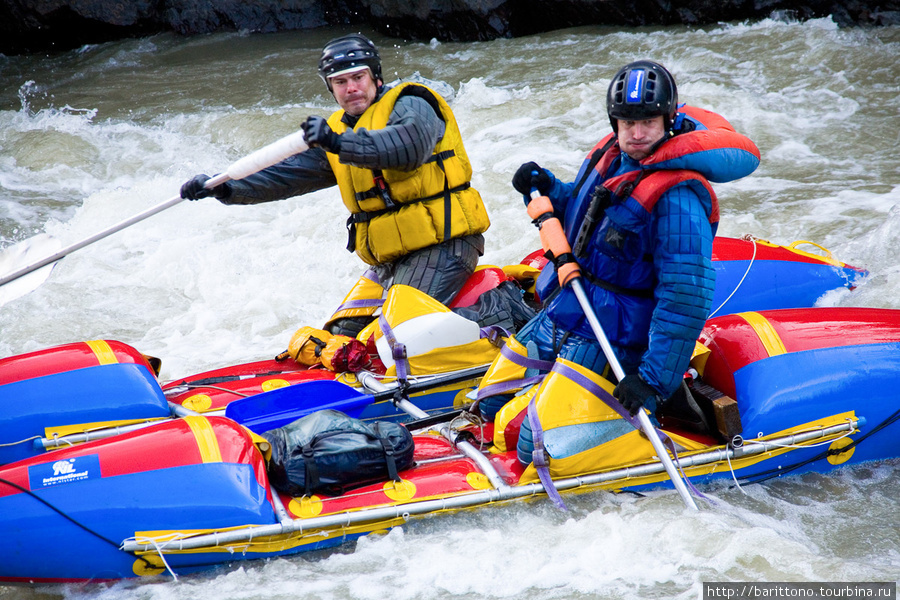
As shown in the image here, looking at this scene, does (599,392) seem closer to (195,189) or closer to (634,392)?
(634,392)

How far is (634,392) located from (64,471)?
177 cm

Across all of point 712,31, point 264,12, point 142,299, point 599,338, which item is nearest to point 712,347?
point 599,338

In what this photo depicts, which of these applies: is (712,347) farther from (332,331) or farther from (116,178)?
(116,178)

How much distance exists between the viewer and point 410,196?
12.0ft

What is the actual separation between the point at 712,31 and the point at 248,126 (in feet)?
18.1

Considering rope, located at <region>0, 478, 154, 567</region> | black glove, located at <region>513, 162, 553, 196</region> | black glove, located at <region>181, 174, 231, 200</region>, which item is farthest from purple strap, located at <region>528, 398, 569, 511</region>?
black glove, located at <region>181, 174, 231, 200</region>

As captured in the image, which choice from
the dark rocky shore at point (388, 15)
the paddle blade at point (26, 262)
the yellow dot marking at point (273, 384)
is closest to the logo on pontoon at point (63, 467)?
the paddle blade at point (26, 262)

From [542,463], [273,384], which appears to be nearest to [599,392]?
[542,463]

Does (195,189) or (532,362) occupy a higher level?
(195,189)

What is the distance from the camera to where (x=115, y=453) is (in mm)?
2652

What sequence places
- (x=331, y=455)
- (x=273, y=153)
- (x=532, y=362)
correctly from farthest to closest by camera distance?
(x=532, y=362), (x=273, y=153), (x=331, y=455)

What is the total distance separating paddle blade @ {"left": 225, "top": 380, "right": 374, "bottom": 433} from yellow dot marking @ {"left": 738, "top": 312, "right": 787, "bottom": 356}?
1533 millimetres

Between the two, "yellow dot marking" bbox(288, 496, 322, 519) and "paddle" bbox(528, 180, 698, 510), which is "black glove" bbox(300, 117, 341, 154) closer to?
"paddle" bbox(528, 180, 698, 510)

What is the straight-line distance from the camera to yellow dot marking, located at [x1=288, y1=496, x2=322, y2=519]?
2699mm
